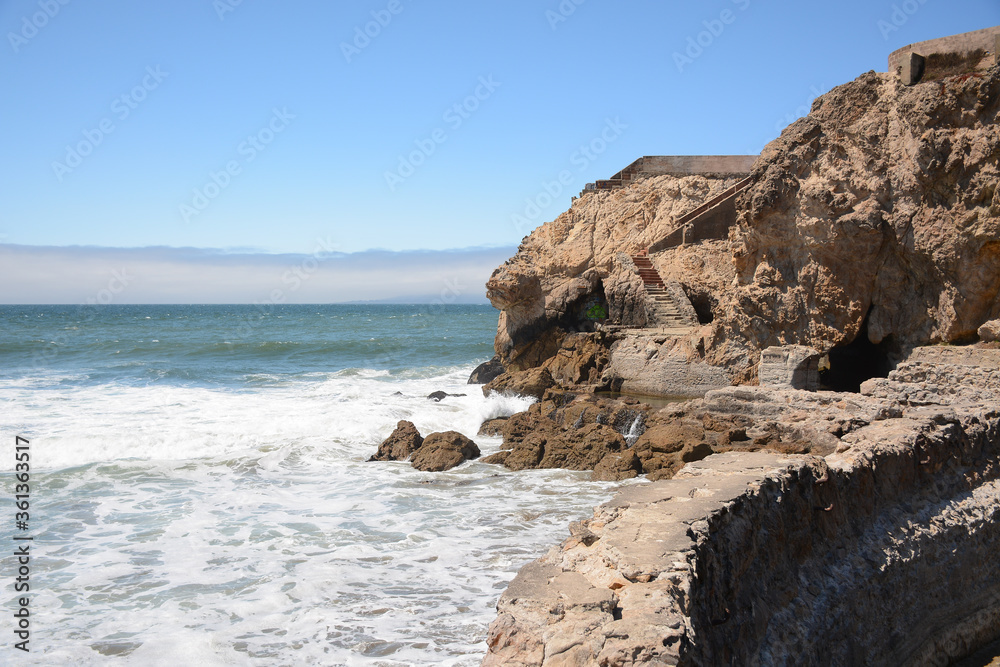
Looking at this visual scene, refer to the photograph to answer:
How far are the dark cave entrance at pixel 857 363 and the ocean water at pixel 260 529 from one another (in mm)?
5878

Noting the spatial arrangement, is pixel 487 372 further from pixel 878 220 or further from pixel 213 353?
pixel 213 353

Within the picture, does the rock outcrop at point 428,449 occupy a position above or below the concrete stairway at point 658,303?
below

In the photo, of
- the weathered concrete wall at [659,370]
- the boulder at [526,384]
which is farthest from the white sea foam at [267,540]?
the weathered concrete wall at [659,370]

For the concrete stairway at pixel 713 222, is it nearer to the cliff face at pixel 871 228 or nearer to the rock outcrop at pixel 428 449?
the cliff face at pixel 871 228

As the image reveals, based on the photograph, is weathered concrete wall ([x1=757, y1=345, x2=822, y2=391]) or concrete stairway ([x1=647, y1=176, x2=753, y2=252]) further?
concrete stairway ([x1=647, y1=176, x2=753, y2=252])

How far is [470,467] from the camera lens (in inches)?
410

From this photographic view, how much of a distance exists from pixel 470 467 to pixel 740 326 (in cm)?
633

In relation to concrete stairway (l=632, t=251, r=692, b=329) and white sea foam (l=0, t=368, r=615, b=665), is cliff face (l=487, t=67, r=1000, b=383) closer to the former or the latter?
concrete stairway (l=632, t=251, r=692, b=329)

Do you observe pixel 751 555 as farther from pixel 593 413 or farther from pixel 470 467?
pixel 593 413

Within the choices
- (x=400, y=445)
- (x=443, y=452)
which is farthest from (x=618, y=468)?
(x=400, y=445)

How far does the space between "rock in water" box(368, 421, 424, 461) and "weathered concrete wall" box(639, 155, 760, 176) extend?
470 inches

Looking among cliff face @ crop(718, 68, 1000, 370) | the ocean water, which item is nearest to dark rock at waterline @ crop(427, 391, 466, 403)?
the ocean water

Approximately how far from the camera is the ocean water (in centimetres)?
504

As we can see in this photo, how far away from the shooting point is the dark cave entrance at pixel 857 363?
477 inches
